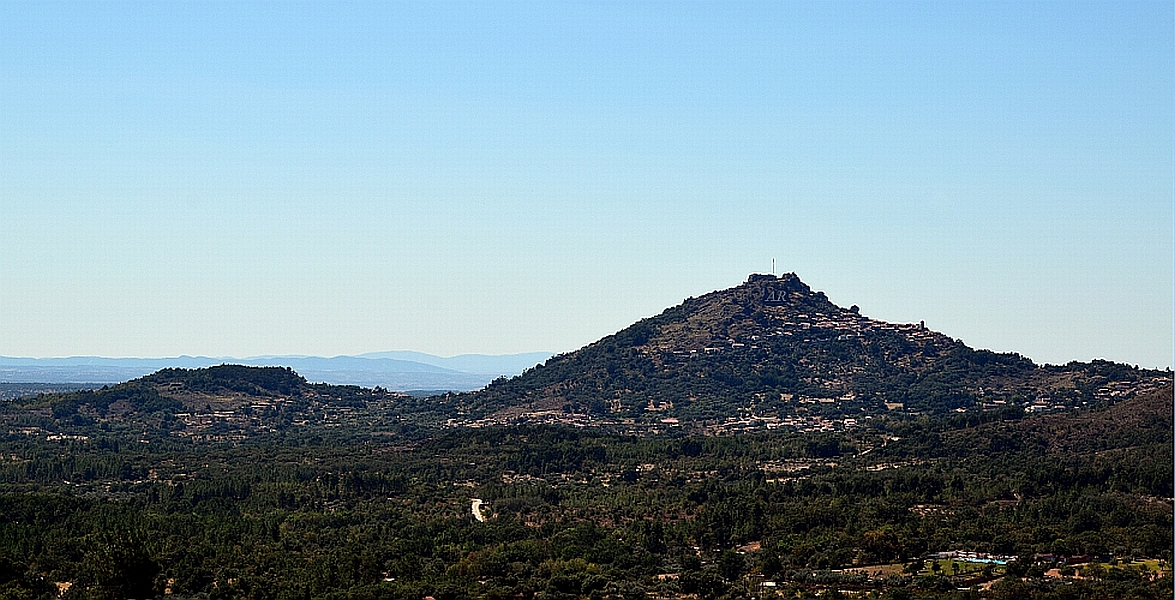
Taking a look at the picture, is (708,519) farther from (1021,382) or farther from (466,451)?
(1021,382)

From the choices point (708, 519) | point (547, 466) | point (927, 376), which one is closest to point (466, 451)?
point (547, 466)

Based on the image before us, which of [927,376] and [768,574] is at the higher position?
[927,376]

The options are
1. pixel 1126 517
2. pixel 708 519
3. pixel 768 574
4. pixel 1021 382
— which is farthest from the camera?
pixel 1021 382

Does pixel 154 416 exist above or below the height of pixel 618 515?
above

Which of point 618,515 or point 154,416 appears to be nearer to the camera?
point 618,515

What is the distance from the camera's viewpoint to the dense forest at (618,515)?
65875 millimetres

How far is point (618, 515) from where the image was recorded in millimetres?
96500

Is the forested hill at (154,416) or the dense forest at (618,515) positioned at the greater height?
the forested hill at (154,416)

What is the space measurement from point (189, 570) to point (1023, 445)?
8533 centimetres

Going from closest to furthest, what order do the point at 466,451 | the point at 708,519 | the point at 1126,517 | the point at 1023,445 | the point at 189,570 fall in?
1. the point at 189,570
2. the point at 1126,517
3. the point at 708,519
4. the point at 1023,445
5. the point at 466,451

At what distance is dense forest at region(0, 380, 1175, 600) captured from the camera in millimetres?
65875

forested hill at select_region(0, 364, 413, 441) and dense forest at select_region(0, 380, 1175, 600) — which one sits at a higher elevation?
forested hill at select_region(0, 364, 413, 441)

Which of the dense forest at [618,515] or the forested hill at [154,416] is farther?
the forested hill at [154,416]

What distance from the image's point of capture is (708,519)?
3570 inches
